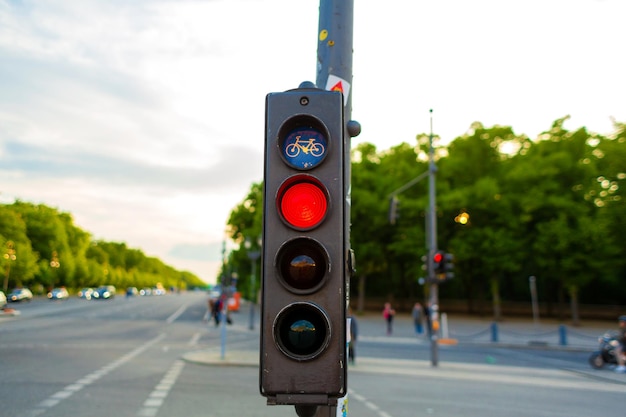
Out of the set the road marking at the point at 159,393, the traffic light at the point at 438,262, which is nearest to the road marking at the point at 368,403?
the road marking at the point at 159,393

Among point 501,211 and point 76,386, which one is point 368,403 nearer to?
point 76,386

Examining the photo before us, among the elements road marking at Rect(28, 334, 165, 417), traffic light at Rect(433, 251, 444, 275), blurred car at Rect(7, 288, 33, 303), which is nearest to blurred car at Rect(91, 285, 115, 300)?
blurred car at Rect(7, 288, 33, 303)

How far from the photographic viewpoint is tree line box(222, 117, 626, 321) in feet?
136

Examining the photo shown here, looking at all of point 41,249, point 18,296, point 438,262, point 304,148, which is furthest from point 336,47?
point 41,249

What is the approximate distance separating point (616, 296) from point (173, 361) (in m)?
47.0

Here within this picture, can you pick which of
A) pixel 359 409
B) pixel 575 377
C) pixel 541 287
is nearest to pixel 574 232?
pixel 541 287

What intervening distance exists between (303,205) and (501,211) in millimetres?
44213

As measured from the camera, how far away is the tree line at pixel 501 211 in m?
41.5

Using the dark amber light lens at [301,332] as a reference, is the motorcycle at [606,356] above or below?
below

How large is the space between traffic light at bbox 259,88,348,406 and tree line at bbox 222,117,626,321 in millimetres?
34614

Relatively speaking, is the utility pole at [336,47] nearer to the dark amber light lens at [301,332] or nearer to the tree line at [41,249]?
the dark amber light lens at [301,332]

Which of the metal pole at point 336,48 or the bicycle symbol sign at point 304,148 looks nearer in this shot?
the bicycle symbol sign at point 304,148

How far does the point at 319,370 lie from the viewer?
228cm

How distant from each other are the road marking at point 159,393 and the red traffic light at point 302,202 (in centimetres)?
726
